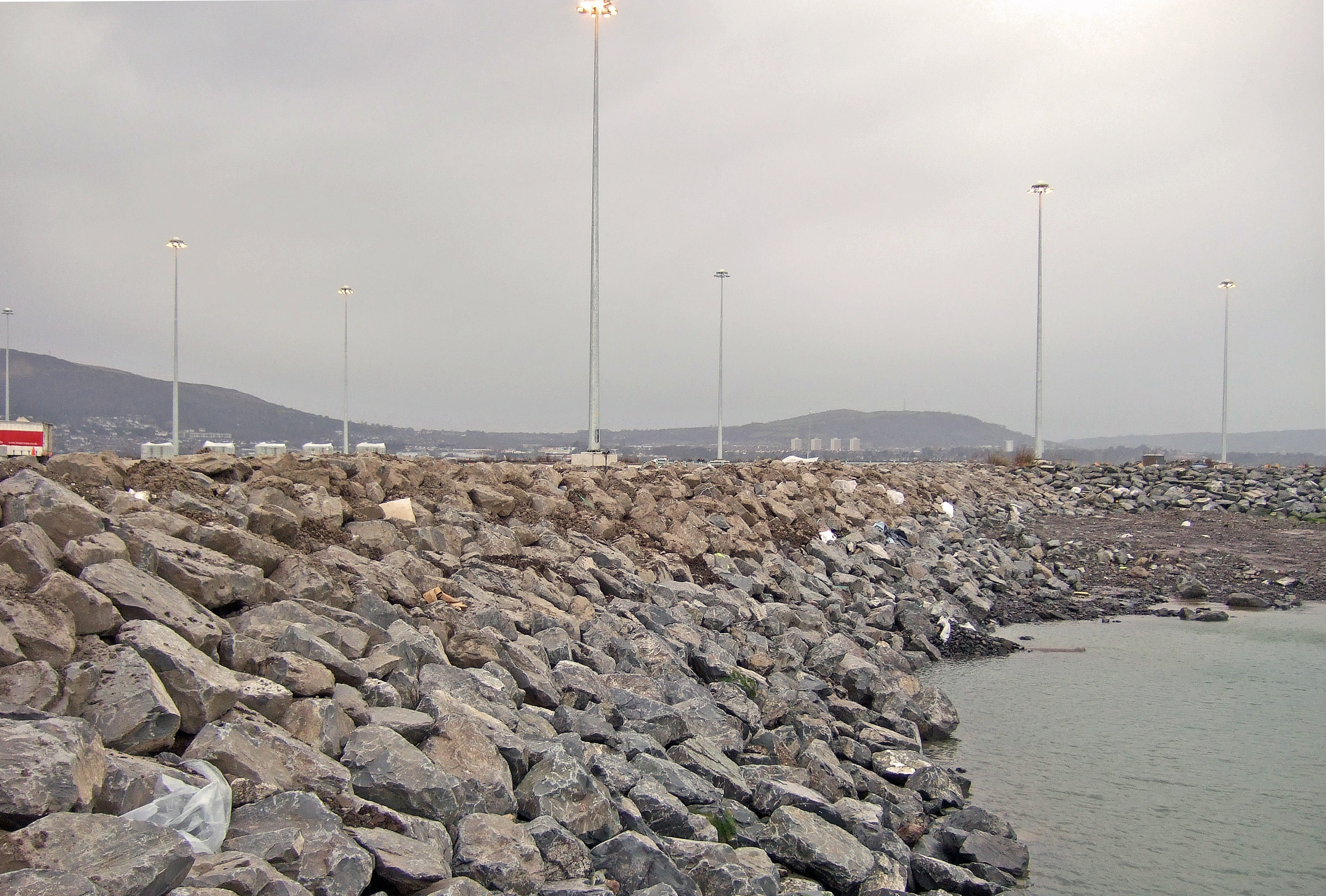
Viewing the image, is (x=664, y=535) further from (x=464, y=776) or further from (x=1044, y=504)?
(x=1044, y=504)

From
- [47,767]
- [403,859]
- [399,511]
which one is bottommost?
[403,859]

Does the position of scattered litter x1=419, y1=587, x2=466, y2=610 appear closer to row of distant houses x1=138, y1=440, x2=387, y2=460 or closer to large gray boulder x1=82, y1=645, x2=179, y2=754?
large gray boulder x1=82, y1=645, x2=179, y2=754

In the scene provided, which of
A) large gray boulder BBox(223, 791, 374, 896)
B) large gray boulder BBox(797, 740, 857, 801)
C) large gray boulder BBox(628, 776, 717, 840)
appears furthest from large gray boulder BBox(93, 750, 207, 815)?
large gray boulder BBox(797, 740, 857, 801)

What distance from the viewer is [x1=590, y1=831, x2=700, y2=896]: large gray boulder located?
4480mm

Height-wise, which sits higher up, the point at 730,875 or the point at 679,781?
the point at 679,781

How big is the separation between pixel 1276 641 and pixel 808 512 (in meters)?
7.89

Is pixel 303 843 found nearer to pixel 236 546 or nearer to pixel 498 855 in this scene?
pixel 498 855

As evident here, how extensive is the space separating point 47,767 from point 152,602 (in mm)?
1617

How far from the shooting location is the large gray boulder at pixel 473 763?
459 cm

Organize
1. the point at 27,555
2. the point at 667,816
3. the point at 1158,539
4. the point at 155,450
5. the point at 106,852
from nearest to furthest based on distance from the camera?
the point at 106,852
the point at 27,555
the point at 667,816
the point at 155,450
the point at 1158,539

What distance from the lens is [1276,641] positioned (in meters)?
13.9

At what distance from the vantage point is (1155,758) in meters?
8.78

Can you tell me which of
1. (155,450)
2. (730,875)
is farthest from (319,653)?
(155,450)

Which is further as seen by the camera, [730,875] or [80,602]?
[730,875]
